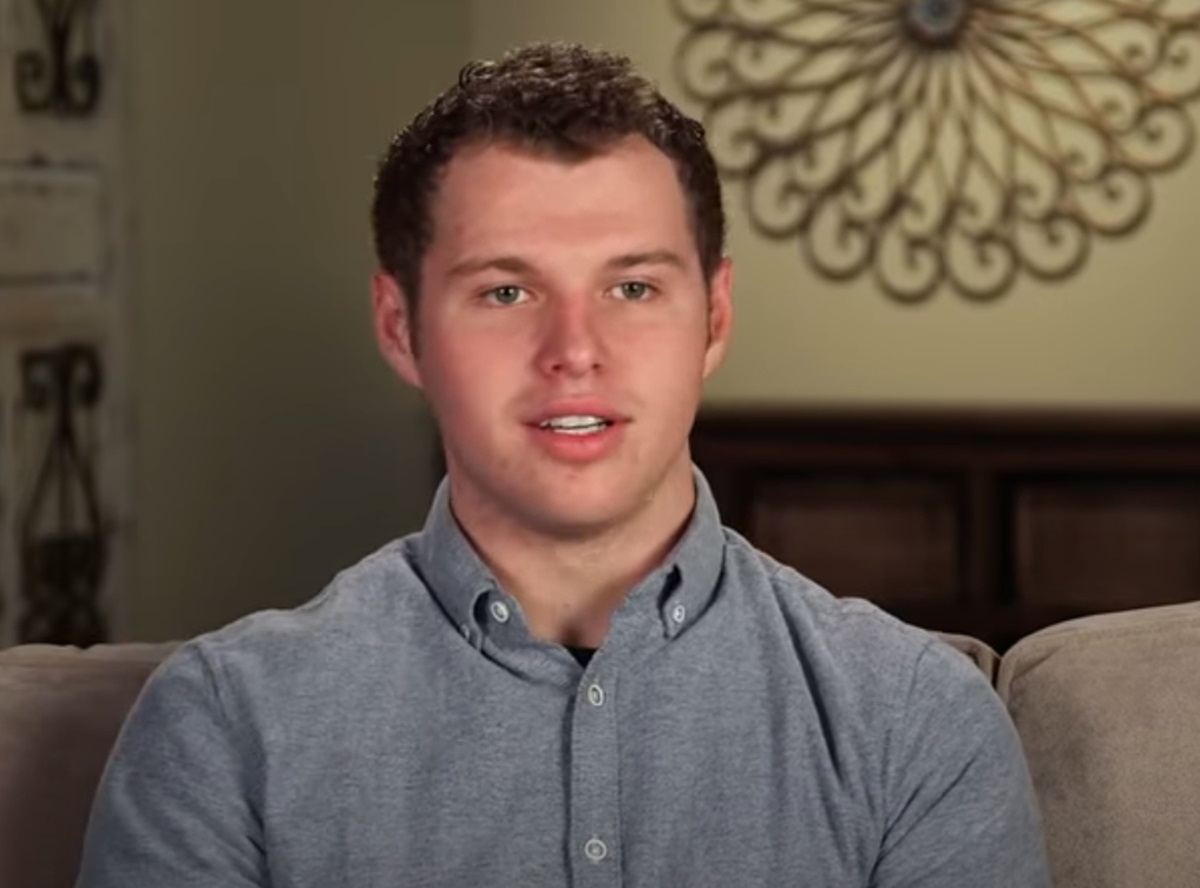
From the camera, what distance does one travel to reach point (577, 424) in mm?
1448

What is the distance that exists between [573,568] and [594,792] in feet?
0.53

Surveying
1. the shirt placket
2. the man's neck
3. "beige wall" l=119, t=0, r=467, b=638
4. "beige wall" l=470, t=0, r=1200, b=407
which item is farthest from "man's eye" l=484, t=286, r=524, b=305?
"beige wall" l=470, t=0, r=1200, b=407

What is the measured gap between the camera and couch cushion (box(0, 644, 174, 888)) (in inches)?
62.3

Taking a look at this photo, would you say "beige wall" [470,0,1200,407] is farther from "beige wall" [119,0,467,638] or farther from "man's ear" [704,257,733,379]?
"man's ear" [704,257,733,379]

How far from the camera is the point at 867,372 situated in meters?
5.10

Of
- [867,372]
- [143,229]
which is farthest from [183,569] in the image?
[867,372]

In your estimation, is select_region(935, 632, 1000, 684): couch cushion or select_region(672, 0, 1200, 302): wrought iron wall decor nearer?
select_region(935, 632, 1000, 684): couch cushion

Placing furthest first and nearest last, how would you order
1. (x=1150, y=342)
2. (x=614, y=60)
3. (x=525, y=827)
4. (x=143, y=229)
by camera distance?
1. (x=1150, y=342)
2. (x=143, y=229)
3. (x=614, y=60)
4. (x=525, y=827)

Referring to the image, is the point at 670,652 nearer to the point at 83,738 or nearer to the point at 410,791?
the point at 410,791

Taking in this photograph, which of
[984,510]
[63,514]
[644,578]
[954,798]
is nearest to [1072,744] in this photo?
[954,798]

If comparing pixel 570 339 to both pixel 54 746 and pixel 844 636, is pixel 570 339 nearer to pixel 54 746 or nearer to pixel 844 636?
pixel 844 636

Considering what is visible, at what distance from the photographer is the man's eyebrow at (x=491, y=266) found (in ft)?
4.83

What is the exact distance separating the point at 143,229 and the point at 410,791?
2.85 m

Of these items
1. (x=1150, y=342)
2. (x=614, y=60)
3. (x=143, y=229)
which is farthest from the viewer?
(x=1150, y=342)
